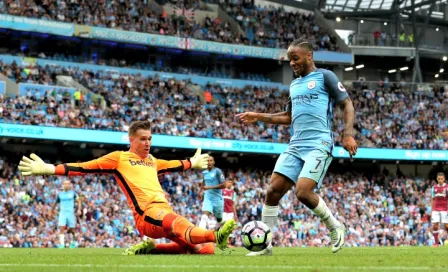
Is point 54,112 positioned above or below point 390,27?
below

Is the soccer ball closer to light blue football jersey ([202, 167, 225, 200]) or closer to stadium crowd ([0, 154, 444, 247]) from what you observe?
light blue football jersey ([202, 167, 225, 200])

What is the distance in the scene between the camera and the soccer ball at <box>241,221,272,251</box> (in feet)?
32.2

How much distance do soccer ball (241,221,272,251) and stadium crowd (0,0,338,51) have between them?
118 ft

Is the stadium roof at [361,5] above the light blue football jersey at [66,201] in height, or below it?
above

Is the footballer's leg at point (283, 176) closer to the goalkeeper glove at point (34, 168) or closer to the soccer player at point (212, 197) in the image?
the goalkeeper glove at point (34, 168)

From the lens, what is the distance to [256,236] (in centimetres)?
983

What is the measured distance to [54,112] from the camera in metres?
36.4

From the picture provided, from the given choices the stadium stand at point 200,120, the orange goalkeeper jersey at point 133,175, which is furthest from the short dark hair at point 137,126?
the stadium stand at point 200,120

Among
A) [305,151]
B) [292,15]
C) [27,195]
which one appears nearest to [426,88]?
[292,15]

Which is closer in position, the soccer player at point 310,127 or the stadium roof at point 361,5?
the soccer player at point 310,127

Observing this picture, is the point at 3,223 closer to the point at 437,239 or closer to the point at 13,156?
the point at 13,156

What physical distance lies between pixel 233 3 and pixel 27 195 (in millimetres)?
28693

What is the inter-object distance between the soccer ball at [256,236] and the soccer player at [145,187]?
0.45 metres

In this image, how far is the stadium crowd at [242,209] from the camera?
98.0 ft
